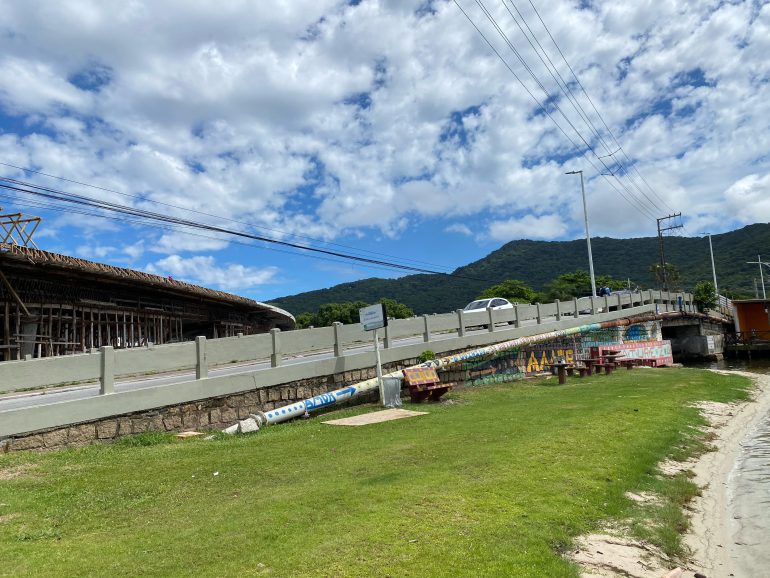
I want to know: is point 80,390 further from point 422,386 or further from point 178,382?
point 422,386

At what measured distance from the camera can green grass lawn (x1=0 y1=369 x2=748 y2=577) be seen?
421cm

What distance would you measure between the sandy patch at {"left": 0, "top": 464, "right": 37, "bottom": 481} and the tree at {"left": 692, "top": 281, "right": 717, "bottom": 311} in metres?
61.7

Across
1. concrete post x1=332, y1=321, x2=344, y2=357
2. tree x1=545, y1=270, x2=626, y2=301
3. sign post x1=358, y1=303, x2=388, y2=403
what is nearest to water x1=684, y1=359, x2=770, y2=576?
sign post x1=358, y1=303, x2=388, y2=403

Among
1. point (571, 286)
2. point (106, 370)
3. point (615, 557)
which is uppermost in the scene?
A: point (571, 286)

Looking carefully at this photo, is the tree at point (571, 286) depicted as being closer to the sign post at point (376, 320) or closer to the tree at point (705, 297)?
the tree at point (705, 297)

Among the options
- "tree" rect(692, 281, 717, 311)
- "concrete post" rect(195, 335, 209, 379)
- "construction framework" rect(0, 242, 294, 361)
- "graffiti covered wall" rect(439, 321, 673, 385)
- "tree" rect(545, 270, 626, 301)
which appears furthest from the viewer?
"tree" rect(545, 270, 626, 301)

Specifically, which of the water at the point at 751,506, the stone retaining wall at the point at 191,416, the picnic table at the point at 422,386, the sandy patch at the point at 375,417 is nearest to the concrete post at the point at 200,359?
the stone retaining wall at the point at 191,416

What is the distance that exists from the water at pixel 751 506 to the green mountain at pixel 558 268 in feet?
292

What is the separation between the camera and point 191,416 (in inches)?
400

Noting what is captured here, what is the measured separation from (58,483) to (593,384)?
1497 cm

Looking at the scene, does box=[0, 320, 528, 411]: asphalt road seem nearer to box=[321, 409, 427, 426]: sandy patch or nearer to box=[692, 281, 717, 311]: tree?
box=[321, 409, 427, 426]: sandy patch

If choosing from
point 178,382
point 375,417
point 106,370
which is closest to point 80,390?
point 178,382

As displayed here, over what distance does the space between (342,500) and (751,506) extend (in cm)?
517

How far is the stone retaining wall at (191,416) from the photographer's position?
27.3 feet
